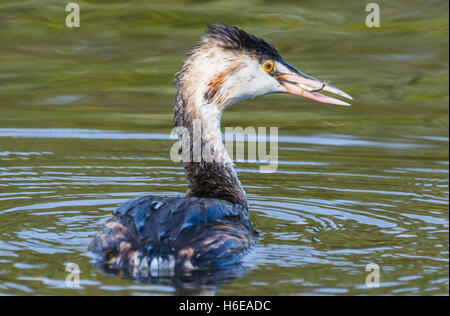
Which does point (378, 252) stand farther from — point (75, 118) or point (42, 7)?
point (42, 7)

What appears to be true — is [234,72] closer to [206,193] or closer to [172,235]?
[206,193]

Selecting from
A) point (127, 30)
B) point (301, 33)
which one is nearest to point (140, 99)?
point (127, 30)

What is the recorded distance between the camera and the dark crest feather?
7848 millimetres

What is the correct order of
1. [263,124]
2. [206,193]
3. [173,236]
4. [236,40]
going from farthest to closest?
[263,124], [236,40], [206,193], [173,236]

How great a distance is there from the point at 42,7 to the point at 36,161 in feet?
15.6

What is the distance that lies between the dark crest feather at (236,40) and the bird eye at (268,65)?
52 mm

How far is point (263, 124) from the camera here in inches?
432

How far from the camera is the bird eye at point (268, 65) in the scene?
318 inches

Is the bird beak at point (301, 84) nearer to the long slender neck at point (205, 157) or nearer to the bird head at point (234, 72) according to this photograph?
the bird head at point (234, 72)

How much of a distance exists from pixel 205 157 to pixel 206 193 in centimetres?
33

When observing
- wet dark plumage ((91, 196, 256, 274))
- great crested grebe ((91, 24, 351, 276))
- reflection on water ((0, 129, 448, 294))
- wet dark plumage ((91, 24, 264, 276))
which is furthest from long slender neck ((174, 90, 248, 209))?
wet dark plumage ((91, 196, 256, 274))

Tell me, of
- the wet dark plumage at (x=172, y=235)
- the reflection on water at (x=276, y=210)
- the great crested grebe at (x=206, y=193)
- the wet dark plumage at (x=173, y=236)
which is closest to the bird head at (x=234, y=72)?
the great crested grebe at (x=206, y=193)

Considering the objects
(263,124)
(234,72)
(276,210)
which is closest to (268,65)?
(234,72)

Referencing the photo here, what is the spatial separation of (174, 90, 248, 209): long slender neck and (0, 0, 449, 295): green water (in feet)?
1.30
